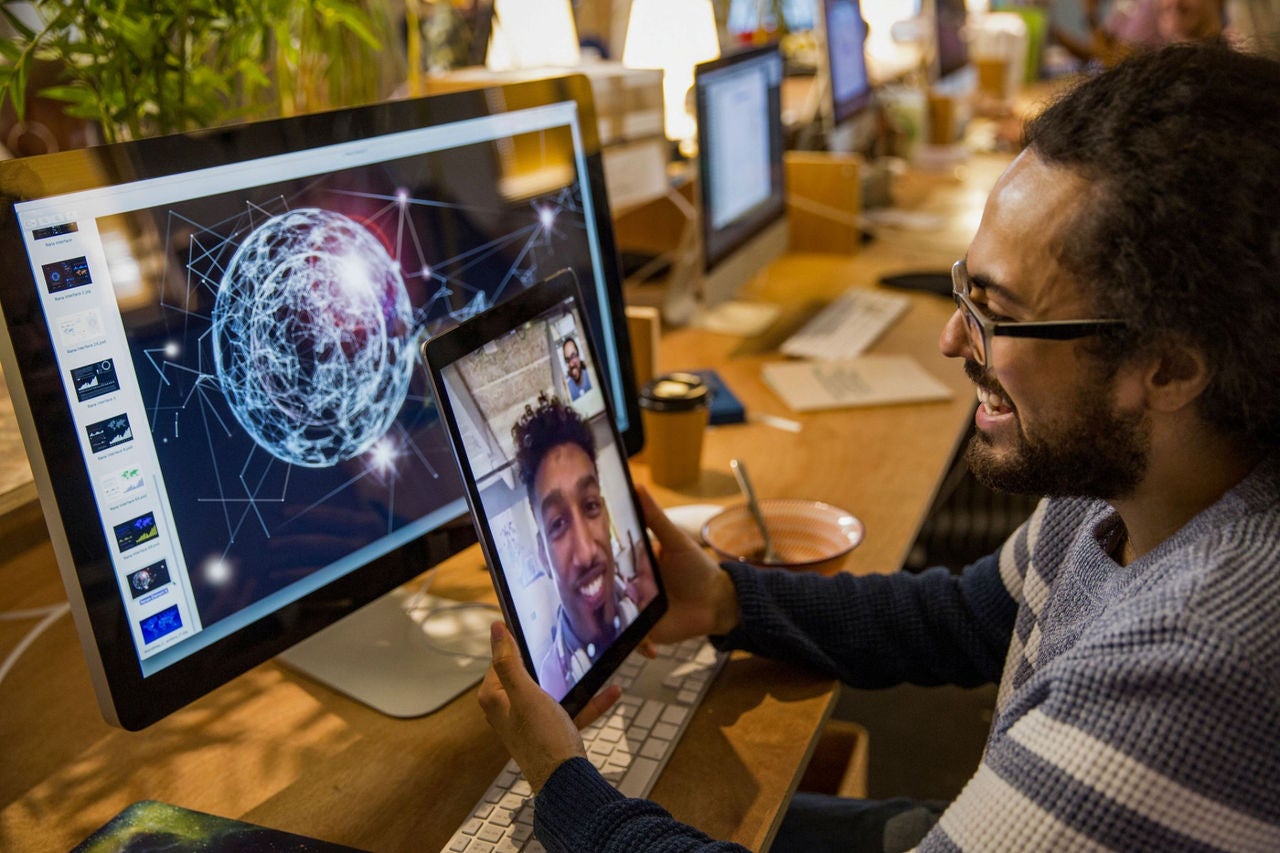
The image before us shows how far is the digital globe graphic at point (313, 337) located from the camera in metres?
0.88

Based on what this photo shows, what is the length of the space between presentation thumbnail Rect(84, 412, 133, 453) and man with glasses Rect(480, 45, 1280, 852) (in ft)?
1.01

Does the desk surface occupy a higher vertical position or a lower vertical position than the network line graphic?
lower

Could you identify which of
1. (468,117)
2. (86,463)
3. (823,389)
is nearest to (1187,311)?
(468,117)

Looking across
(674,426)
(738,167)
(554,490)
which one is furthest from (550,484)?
(738,167)

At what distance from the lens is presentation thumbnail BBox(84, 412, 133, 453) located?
2.50 ft

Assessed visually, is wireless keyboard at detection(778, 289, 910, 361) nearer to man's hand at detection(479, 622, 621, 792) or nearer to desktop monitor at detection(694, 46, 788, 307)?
desktop monitor at detection(694, 46, 788, 307)

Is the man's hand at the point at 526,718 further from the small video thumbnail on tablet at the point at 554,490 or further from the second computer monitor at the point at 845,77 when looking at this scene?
the second computer monitor at the point at 845,77

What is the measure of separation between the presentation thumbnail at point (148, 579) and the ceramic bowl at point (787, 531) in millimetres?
600

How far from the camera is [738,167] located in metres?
2.07

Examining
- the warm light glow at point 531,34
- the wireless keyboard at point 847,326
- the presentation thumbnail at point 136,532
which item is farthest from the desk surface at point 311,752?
the warm light glow at point 531,34

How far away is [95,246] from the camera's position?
2.52 feet

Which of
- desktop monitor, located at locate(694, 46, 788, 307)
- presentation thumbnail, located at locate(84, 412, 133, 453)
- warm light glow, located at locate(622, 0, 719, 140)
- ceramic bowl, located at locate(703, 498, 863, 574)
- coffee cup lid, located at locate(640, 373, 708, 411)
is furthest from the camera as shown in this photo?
warm light glow, located at locate(622, 0, 719, 140)

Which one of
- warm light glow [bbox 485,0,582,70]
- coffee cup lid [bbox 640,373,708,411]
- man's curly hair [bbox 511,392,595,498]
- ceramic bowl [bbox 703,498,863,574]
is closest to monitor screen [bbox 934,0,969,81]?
warm light glow [bbox 485,0,582,70]

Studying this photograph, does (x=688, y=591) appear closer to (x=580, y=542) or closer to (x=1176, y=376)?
(x=580, y=542)
